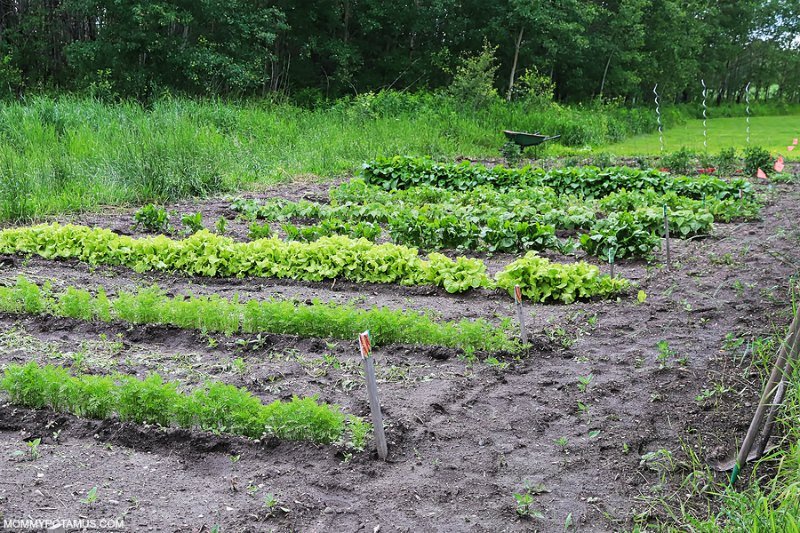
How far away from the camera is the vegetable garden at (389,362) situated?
12.2 feet

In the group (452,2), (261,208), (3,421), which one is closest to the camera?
(3,421)

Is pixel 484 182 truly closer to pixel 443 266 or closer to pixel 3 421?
pixel 443 266

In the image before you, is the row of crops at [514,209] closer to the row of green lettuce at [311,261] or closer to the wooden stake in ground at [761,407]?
the row of green lettuce at [311,261]

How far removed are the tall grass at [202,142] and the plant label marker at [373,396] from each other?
24.4ft

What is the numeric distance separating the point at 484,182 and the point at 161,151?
5.09 meters

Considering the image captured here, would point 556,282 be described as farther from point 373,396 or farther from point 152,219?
point 152,219

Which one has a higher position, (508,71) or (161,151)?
(508,71)

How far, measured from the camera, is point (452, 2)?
26219mm

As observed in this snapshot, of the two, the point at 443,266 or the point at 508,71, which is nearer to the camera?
the point at 443,266

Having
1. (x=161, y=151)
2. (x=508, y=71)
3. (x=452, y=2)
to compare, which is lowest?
(x=161, y=151)

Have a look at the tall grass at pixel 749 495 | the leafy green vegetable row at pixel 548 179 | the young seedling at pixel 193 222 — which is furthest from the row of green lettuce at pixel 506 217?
the tall grass at pixel 749 495

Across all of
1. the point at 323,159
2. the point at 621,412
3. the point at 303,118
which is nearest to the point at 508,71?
the point at 303,118

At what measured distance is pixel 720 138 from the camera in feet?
73.4

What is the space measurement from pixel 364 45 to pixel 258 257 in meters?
21.4
